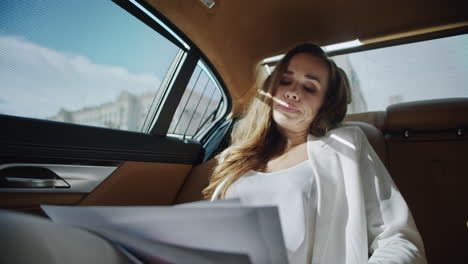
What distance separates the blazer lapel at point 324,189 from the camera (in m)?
0.96

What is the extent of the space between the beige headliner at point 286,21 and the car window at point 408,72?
15cm

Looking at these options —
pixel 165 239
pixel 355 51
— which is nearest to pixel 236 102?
pixel 355 51

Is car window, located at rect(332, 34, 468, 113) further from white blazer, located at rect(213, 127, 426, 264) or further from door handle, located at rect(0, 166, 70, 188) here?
door handle, located at rect(0, 166, 70, 188)

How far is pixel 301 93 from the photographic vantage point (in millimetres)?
1341

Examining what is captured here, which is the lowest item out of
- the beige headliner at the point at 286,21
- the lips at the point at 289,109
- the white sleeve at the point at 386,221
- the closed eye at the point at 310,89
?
the white sleeve at the point at 386,221

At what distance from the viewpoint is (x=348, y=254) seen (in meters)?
0.93

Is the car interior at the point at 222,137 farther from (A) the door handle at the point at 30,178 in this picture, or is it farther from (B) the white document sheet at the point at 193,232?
(B) the white document sheet at the point at 193,232

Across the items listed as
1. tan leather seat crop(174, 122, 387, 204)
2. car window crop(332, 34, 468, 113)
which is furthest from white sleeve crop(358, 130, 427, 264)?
tan leather seat crop(174, 122, 387, 204)

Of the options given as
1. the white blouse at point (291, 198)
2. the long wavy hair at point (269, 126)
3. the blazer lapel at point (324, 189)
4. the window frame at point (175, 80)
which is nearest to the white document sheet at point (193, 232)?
the white blouse at point (291, 198)

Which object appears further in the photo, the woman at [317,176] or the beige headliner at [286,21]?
the beige headliner at [286,21]

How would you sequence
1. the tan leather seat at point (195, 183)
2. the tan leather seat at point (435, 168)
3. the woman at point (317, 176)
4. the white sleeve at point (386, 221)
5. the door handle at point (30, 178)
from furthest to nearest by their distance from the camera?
the tan leather seat at point (195, 183)
the tan leather seat at point (435, 168)
the door handle at point (30, 178)
the woman at point (317, 176)
the white sleeve at point (386, 221)

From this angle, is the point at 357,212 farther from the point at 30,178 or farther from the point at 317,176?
the point at 30,178

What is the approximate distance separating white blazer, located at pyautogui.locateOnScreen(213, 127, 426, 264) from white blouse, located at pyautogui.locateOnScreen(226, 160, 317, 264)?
0.03m

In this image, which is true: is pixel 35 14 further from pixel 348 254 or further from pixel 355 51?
pixel 355 51
